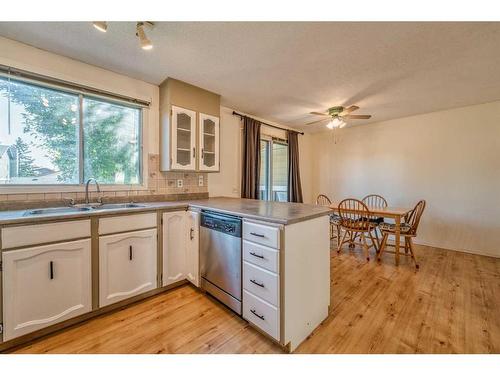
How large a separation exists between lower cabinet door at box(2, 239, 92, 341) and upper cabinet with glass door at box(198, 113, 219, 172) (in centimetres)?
152

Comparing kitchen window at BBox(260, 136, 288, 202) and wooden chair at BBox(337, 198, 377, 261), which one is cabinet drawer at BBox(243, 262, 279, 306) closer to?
wooden chair at BBox(337, 198, 377, 261)

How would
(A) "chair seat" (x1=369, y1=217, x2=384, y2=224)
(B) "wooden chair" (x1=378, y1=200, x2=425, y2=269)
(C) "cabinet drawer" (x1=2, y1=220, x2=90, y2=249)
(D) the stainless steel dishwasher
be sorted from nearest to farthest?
(C) "cabinet drawer" (x1=2, y1=220, x2=90, y2=249) → (D) the stainless steel dishwasher → (B) "wooden chair" (x1=378, y1=200, x2=425, y2=269) → (A) "chair seat" (x1=369, y1=217, x2=384, y2=224)

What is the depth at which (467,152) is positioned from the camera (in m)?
3.36

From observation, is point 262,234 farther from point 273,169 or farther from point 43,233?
Answer: point 273,169

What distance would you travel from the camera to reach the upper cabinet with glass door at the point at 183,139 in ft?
8.10

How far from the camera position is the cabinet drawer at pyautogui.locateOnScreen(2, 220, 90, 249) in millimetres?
1355

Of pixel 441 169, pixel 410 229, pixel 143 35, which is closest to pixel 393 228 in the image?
pixel 410 229

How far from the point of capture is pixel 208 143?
9.31 ft

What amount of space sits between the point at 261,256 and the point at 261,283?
20cm

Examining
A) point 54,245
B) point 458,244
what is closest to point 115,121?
point 54,245

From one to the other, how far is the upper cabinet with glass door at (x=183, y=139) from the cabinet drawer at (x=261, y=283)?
4.93 feet

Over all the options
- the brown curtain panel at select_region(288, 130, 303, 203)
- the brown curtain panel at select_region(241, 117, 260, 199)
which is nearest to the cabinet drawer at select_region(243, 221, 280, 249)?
the brown curtain panel at select_region(241, 117, 260, 199)

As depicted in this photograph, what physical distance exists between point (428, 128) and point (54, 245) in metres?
5.27
